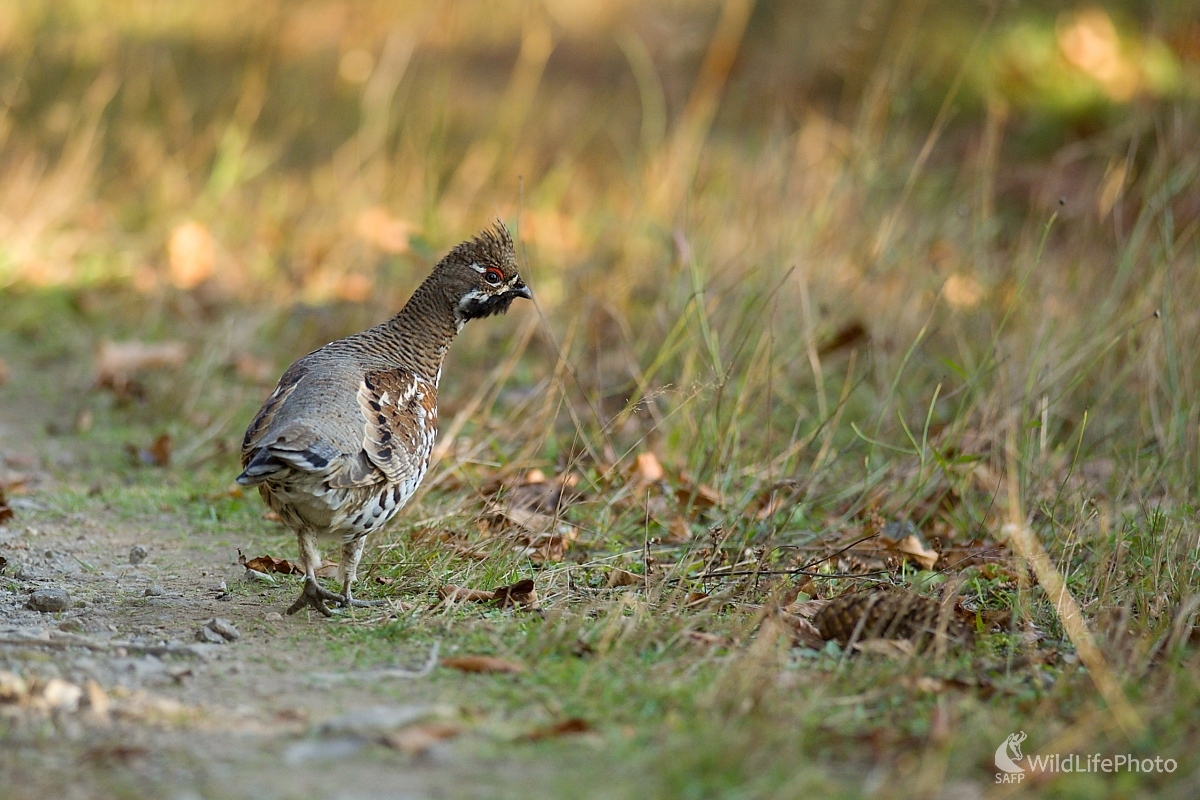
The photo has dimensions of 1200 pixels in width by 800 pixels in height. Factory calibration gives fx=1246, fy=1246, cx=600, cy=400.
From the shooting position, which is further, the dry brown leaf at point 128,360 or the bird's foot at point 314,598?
the dry brown leaf at point 128,360

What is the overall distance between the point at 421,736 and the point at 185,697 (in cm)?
72

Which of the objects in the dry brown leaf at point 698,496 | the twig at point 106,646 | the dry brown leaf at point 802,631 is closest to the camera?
the twig at point 106,646

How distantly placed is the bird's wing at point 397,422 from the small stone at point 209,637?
752mm

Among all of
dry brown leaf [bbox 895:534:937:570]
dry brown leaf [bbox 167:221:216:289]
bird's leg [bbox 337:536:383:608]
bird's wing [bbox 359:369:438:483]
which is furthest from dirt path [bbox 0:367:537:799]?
dry brown leaf [bbox 167:221:216:289]

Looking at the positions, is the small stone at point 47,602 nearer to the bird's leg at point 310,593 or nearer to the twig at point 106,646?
the twig at point 106,646

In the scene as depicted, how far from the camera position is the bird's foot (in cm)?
415

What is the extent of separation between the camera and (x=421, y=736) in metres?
3.03

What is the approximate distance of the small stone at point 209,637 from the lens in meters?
3.82

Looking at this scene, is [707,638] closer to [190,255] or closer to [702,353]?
[702,353]

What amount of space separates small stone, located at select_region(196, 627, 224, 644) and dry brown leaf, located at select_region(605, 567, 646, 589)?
1348 mm

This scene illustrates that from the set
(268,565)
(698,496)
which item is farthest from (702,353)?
(268,565)

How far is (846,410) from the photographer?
6629mm

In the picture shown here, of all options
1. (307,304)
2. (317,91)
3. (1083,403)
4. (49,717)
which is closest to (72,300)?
(307,304)

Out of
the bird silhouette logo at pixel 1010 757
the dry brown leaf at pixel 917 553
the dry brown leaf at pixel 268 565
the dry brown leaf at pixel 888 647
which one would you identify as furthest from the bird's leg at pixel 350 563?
the bird silhouette logo at pixel 1010 757
